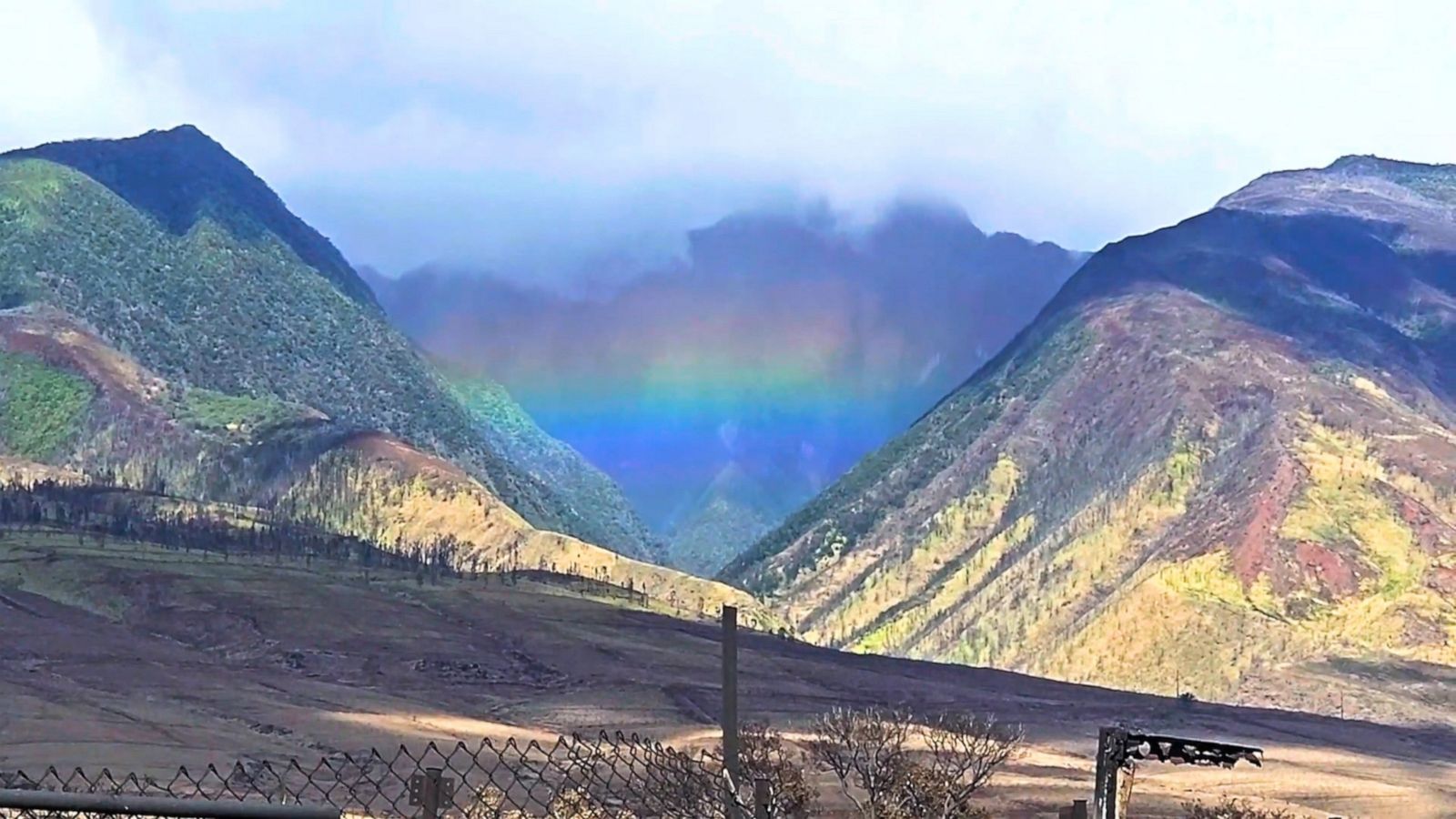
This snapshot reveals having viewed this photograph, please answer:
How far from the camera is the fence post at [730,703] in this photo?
27.3 ft

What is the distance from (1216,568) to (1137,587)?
8.73m

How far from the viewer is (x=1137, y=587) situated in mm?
179375

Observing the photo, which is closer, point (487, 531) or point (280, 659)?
point (280, 659)

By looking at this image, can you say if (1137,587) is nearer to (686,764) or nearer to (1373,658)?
(1373,658)

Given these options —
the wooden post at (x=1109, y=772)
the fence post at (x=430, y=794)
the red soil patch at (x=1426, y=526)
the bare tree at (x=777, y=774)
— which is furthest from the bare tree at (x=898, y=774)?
the red soil patch at (x=1426, y=526)

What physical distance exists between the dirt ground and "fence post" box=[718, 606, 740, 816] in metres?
63.8

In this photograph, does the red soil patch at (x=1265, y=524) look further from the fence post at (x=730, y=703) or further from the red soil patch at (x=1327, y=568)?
the fence post at (x=730, y=703)

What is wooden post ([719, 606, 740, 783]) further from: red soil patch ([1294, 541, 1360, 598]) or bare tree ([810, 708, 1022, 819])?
red soil patch ([1294, 541, 1360, 598])

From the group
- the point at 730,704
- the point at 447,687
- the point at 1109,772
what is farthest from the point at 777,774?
the point at 447,687

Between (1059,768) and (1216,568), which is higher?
(1216,568)

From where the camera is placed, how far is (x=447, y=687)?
113 m

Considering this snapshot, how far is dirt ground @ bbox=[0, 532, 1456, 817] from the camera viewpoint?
280 feet

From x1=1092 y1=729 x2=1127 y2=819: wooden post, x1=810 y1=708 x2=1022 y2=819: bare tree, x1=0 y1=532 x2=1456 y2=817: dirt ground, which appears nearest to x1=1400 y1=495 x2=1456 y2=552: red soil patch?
x1=0 y1=532 x2=1456 y2=817: dirt ground

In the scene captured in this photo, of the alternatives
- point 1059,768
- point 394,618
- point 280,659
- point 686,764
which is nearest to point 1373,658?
point 1059,768
